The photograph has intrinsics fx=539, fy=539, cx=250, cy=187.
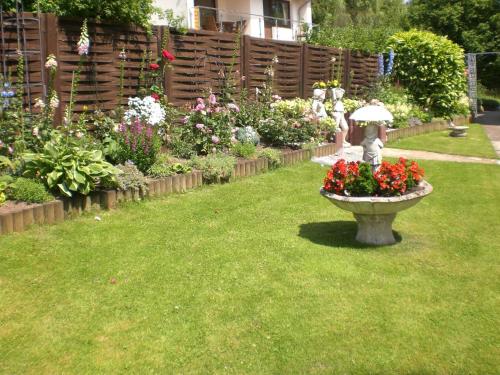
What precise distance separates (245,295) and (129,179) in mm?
2925

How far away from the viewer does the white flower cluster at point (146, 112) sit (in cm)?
776

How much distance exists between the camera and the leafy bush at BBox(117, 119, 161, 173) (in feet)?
23.9

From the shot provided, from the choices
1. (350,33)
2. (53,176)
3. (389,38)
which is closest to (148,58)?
(53,176)

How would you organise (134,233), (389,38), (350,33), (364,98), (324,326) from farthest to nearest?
(389,38)
(350,33)
(364,98)
(134,233)
(324,326)

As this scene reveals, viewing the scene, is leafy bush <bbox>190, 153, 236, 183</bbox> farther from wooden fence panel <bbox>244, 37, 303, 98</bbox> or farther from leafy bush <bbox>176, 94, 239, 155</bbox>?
wooden fence panel <bbox>244, 37, 303, 98</bbox>

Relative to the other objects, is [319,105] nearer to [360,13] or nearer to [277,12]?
[277,12]

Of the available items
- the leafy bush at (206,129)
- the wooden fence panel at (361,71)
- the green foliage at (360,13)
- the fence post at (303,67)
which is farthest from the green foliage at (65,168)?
the green foliage at (360,13)

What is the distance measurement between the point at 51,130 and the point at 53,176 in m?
1.05

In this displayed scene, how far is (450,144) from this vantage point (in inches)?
579

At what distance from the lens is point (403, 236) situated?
6277 millimetres

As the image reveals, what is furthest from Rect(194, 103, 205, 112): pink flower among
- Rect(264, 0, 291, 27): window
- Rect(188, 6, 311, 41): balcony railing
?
Rect(264, 0, 291, 27): window

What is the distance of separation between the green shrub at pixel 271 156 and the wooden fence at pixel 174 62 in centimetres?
174

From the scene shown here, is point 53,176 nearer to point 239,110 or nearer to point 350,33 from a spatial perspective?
point 239,110

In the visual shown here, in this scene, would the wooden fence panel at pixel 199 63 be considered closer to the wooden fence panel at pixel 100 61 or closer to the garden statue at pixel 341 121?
the wooden fence panel at pixel 100 61
